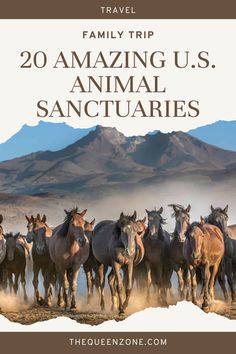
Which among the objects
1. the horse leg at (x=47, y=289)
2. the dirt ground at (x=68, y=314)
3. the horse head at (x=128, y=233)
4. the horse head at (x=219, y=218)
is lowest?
the dirt ground at (x=68, y=314)

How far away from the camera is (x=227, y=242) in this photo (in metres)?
19.9

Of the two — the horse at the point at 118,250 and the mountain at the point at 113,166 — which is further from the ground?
the mountain at the point at 113,166

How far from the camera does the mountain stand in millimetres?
62750

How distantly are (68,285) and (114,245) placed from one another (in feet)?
7.94

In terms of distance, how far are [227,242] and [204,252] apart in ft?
10.7

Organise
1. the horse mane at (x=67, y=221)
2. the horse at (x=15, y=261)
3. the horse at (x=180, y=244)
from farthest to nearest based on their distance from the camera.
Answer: the horse at (x=15, y=261)
the horse at (x=180, y=244)
the horse mane at (x=67, y=221)

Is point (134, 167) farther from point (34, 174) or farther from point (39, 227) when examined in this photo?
point (39, 227)

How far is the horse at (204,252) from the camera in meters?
16.5

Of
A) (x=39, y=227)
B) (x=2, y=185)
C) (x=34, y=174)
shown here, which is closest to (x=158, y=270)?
(x=39, y=227)

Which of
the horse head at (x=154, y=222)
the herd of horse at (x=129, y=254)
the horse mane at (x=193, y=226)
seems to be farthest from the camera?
the horse head at (x=154, y=222)

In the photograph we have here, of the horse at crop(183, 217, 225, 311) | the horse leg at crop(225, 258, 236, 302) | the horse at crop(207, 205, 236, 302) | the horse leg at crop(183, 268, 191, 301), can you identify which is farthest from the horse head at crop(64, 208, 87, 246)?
the horse leg at crop(225, 258, 236, 302)

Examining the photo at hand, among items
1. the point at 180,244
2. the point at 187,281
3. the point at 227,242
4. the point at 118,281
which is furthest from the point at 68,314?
the point at 227,242

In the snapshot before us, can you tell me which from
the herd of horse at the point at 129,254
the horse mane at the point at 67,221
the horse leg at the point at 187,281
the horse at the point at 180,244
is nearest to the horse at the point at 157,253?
the herd of horse at the point at 129,254

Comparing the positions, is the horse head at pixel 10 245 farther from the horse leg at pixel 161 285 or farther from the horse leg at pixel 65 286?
the horse leg at pixel 161 285
